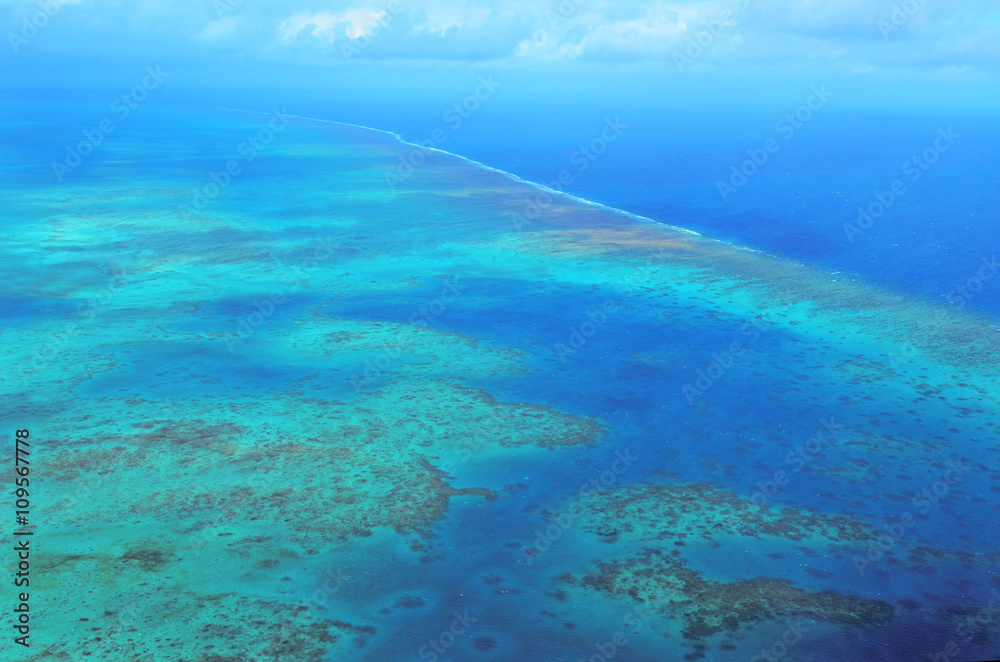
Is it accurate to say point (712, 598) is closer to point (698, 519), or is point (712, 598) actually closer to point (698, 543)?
point (698, 543)

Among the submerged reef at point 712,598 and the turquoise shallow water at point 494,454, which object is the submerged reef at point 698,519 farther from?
the submerged reef at point 712,598

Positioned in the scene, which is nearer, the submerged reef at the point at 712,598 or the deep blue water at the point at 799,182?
the submerged reef at the point at 712,598

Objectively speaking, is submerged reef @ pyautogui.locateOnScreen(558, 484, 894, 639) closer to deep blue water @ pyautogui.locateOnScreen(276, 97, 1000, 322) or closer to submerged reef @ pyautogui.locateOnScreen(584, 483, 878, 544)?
submerged reef @ pyautogui.locateOnScreen(584, 483, 878, 544)

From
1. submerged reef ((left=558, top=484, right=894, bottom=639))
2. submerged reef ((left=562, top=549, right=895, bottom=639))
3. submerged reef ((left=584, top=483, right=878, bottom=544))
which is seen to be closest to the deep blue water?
submerged reef ((left=584, top=483, right=878, bottom=544))

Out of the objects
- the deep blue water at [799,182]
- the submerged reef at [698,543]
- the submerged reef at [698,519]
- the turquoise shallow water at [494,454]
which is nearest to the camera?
the turquoise shallow water at [494,454]

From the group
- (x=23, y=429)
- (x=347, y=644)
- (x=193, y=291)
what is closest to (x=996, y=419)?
(x=347, y=644)

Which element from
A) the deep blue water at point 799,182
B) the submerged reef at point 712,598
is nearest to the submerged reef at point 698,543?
the submerged reef at point 712,598

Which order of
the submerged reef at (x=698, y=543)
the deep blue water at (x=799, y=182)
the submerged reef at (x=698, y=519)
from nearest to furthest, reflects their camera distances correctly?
1. the submerged reef at (x=698, y=543)
2. the submerged reef at (x=698, y=519)
3. the deep blue water at (x=799, y=182)

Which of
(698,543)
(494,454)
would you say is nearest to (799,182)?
(494,454)

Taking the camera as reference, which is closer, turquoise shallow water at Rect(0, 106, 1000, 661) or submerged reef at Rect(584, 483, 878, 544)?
turquoise shallow water at Rect(0, 106, 1000, 661)

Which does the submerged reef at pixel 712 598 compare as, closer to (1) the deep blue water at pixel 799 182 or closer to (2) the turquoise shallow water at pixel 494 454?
(2) the turquoise shallow water at pixel 494 454
